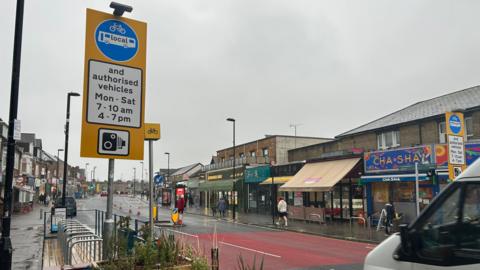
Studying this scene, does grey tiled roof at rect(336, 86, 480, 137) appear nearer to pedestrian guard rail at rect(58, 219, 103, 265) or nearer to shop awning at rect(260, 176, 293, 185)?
shop awning at rect(260, 176, 293, 185)

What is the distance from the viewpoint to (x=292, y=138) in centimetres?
4362

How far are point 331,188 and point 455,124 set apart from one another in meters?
12.9

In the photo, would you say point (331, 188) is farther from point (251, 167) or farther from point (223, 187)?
point (223, 187)

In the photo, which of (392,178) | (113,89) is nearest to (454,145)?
(113,89)

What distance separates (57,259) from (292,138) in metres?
32.3


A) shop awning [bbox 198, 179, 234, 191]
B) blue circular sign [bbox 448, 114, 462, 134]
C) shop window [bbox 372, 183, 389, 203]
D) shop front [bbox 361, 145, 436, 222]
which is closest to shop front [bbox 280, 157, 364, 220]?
shop front [bbox 361, 145, 436, 222]

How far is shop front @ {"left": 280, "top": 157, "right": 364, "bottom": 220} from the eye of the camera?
87.8 feet

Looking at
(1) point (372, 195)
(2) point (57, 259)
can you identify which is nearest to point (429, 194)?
(1) point (372, 195)

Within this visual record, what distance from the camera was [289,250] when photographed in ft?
52.0

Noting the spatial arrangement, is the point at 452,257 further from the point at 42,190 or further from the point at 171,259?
the point at 42,190

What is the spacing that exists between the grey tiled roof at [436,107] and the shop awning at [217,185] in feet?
55.6

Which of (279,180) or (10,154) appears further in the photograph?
(279,180)

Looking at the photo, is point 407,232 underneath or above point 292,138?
underneath

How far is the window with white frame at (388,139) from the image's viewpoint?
1080 inches
